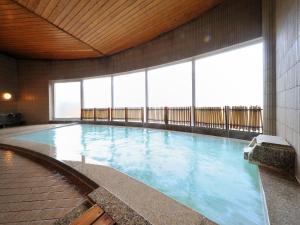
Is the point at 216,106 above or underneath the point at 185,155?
above

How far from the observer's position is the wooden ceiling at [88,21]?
189 inches

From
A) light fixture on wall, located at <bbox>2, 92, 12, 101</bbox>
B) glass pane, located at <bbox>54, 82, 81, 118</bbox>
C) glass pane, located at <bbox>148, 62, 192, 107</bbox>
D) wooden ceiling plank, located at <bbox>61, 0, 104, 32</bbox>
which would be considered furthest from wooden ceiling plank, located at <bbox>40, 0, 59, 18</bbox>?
light fixture on wall, located at <bbox>2, 92, 12, 101</bbox>

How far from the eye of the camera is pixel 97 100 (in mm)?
9992

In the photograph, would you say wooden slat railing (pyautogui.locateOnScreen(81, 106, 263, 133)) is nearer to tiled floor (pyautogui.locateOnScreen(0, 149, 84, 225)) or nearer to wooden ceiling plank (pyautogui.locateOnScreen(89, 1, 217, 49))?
wooden ceiling plank (pyautogui.locateOnScreen(89, 1, 217, 49))

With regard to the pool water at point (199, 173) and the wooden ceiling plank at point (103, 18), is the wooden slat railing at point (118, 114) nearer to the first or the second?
the wooden ceiling plank at point (103, 18)

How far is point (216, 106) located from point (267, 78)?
1.91 metres

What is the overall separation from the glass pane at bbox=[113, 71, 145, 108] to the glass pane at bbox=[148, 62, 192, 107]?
51 cm

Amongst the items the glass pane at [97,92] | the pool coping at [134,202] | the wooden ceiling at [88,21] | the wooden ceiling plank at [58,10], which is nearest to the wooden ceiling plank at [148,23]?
the wooden ceiling at [88,21]

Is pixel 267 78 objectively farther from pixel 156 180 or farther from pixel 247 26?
pixel 156 180

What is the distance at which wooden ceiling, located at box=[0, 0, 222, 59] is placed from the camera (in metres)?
4.81

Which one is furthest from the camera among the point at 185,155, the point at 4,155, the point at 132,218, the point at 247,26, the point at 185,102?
the point at 185,102

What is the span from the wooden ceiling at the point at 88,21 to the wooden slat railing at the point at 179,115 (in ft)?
9.11

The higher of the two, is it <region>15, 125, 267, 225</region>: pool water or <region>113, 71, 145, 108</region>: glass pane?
<region>113, 71, 145, 108</region>: glass pane

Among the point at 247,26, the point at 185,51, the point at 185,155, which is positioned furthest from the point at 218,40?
the point at 185,155
